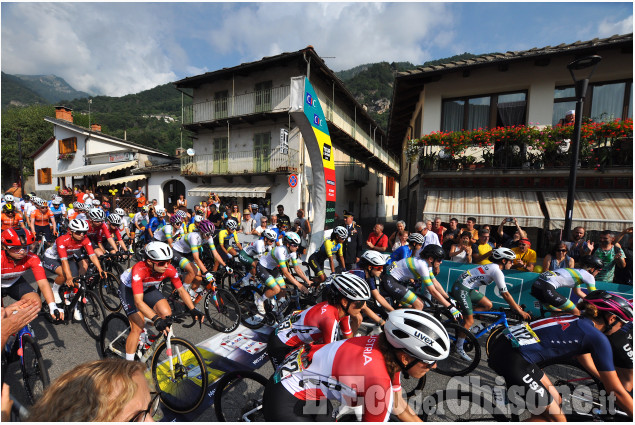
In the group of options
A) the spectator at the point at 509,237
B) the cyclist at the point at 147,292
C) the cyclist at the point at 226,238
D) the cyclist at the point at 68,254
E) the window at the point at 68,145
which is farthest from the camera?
the window at the point at 68,145

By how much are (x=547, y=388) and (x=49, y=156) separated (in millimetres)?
41318

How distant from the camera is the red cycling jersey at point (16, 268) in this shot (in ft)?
12.7

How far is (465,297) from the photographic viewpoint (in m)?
4.64

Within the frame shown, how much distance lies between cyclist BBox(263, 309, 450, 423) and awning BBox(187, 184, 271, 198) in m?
15.2

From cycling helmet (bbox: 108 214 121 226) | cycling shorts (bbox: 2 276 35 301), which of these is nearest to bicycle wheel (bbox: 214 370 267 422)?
cycling shorts (bbox: 2 276 35 301)

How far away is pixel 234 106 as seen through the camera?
1859cm

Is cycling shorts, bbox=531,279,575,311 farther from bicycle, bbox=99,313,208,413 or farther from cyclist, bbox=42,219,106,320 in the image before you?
cyclist, bbox=42,219,106,320

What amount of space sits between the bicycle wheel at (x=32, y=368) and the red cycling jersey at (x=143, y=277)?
1108mm

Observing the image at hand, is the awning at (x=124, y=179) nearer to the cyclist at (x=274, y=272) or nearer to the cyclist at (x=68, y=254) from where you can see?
the cyclist at (x=68, y=254)

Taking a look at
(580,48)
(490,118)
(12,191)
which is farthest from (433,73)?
(12,191)

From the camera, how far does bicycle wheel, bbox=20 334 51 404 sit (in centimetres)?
330

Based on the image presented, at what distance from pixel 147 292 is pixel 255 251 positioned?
2.28 metres

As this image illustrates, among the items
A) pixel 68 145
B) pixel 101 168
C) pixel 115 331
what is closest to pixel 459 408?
pixel 115 331

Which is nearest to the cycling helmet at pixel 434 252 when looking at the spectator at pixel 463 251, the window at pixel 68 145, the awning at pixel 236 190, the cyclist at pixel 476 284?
the cyclist at pixel 476 284
